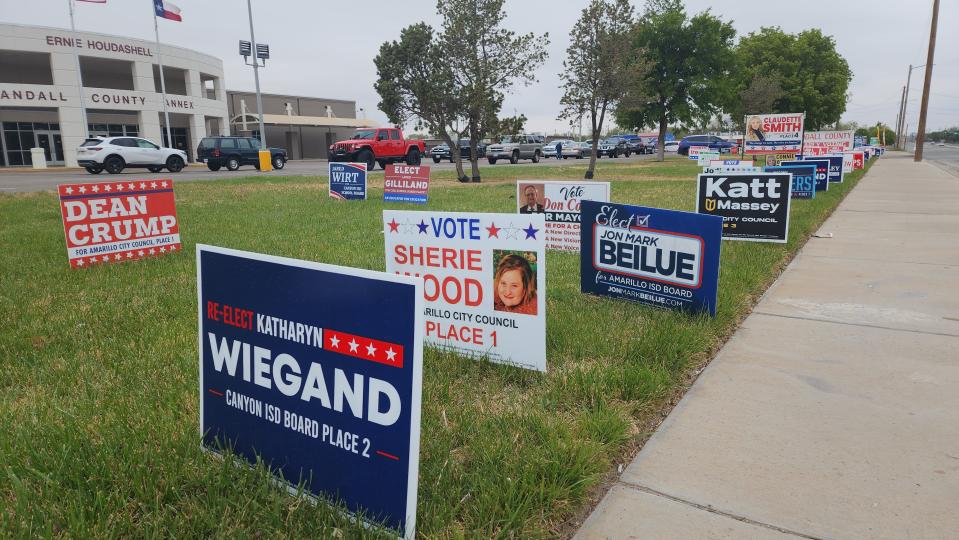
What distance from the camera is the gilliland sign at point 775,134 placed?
67.2 feet

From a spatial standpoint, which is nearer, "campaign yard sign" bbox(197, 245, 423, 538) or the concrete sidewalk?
"campaign yard sign" bbox(197, 245, 423, 538)

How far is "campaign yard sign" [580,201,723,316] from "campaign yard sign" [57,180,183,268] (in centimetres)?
507

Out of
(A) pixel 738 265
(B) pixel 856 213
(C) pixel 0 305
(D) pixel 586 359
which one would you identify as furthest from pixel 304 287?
(B) pixel 856 213

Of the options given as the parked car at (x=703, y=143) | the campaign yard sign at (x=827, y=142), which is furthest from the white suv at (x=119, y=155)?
the parked car at (x=703, y=143)

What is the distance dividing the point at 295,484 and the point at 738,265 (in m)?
5.43

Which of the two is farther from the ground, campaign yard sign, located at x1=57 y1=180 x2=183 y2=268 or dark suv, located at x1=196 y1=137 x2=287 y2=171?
dark suv, located at x1=196 y1=137 x2=287 y2=171

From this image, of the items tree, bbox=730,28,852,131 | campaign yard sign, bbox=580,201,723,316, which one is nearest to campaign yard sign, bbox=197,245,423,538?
campaign yard sign, bbox=580,201,723,316

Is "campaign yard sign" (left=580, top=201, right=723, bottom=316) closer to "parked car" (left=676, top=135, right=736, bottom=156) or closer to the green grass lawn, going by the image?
the green grass lawn

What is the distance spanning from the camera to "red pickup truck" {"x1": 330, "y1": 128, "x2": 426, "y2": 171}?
91.6 feet

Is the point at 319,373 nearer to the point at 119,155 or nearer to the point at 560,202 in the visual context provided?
the point at 560,202

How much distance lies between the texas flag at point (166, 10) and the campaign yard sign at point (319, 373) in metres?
38.1

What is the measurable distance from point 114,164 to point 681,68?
36215 millimetres

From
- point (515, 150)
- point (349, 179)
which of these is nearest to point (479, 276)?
point (349, 179)

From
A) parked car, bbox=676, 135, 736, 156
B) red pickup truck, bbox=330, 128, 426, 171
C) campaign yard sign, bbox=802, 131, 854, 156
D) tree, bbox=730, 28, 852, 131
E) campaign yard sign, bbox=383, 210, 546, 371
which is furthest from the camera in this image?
tree, bbox=730, 28, 852, 131
